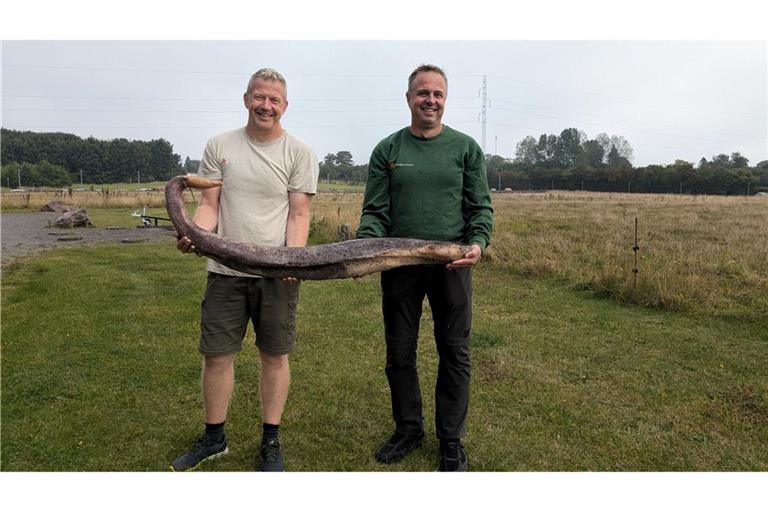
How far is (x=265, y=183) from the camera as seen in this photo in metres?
3.42

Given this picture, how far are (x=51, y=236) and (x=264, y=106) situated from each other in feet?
63.3

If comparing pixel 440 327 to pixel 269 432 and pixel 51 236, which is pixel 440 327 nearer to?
pixel 269 432

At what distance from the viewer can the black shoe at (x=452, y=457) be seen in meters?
3.78

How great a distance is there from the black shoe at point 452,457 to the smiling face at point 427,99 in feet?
7.49

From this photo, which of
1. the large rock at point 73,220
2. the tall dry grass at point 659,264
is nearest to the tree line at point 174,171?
the large rock at point 73,220

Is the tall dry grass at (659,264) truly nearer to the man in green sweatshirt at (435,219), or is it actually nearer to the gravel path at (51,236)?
the man in green sweatshirt at (435,219)

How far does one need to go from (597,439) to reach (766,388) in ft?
7.62

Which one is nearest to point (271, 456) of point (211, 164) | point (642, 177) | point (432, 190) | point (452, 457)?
point (452, 457)

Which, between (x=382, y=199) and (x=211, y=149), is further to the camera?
(x=382, y=199)

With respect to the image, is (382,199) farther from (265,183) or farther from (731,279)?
(731,279)

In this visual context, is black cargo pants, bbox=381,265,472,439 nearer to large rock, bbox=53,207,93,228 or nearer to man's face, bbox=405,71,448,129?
man's face, bbox=405,71,448,129

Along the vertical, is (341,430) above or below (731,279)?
below

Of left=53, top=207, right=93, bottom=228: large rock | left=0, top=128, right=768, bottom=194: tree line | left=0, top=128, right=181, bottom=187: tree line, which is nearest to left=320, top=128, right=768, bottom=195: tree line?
left=0, top=128, right=768, bottom=194: tree line

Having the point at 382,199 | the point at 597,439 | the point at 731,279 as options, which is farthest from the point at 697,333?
the point at 382,199
